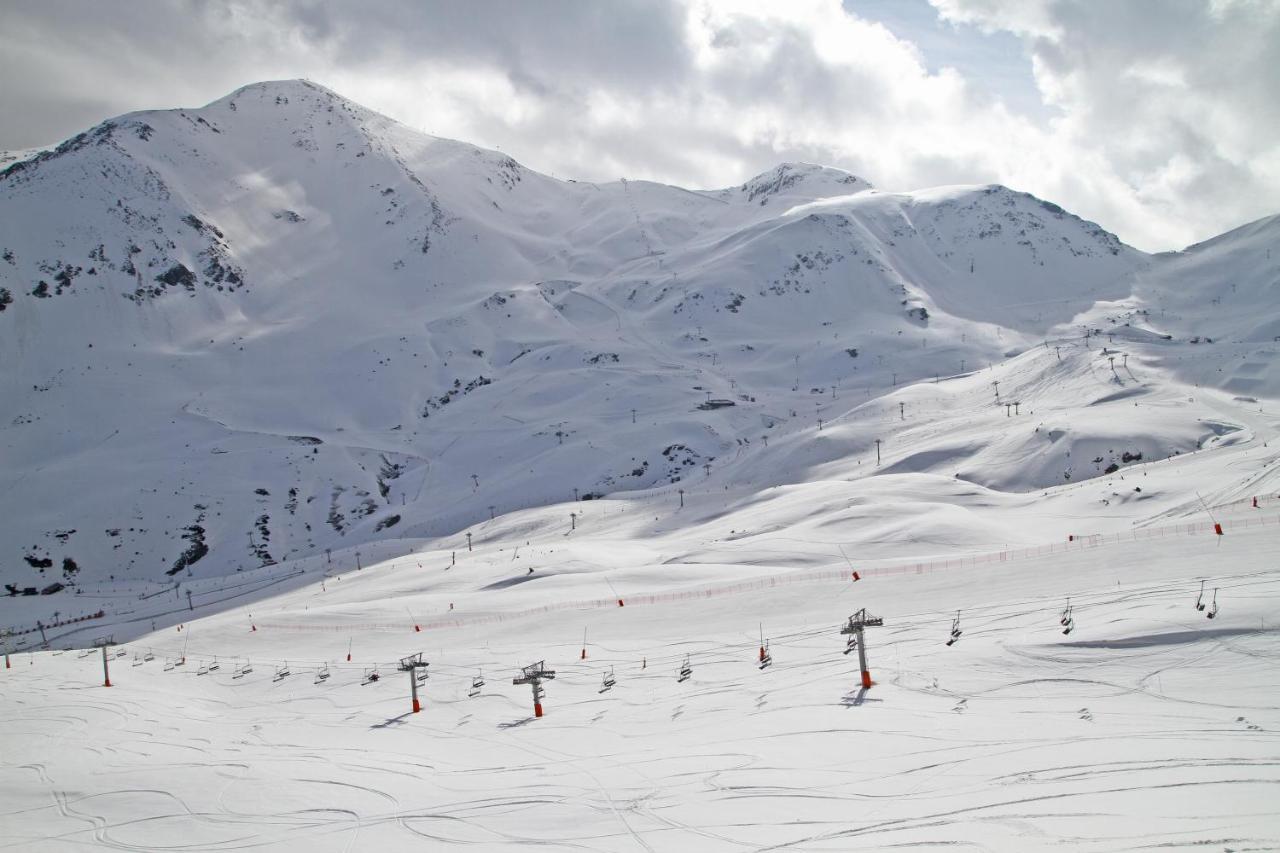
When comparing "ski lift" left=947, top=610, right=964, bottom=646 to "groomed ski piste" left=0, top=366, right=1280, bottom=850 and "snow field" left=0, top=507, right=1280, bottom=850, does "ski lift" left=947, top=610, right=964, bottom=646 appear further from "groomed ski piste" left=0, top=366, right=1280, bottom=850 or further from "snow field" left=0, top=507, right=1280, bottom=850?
"snow field" left=0, top=507, right=1280, bottom=850

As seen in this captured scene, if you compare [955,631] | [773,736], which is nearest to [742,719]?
[773,736]

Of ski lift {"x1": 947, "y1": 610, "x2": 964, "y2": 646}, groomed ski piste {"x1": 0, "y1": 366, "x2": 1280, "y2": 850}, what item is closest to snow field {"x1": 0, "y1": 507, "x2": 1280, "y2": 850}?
groomed ski piste {"x1": 0, "y1": 366, "x2": 1280, "y2": 850}

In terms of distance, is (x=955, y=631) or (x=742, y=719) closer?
(x=742, y=719)

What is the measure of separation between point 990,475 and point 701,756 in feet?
301

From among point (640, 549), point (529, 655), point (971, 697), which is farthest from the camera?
point (640, 549)

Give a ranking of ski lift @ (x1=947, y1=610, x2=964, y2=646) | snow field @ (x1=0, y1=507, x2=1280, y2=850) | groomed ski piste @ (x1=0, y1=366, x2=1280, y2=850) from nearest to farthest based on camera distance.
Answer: snow field @ (x1=0, y1=507, x2=1280, y2=850) < groomed ski piste @ (x1=0, y1=366, x2=1280, y2=850) < ski lift @ (x1=947, y1=610, x2=964, y2=646)

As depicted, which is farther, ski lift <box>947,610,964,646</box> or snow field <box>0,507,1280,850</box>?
ski lift <box>947,610,964,646</box>

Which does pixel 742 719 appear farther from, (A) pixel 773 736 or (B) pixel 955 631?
(B) pixel 955 631

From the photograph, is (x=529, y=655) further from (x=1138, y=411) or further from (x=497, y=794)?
(x=1138, y=411)

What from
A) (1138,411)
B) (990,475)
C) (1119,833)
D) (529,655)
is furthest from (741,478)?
(1119,833)

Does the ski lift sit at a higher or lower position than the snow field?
higher

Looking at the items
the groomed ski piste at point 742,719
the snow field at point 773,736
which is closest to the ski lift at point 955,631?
the groomed ski piste at point 742,719

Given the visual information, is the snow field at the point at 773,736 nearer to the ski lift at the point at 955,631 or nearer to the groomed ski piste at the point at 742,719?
the groomed ski piste at the point at 742,719

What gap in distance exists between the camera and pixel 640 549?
91.7 m
